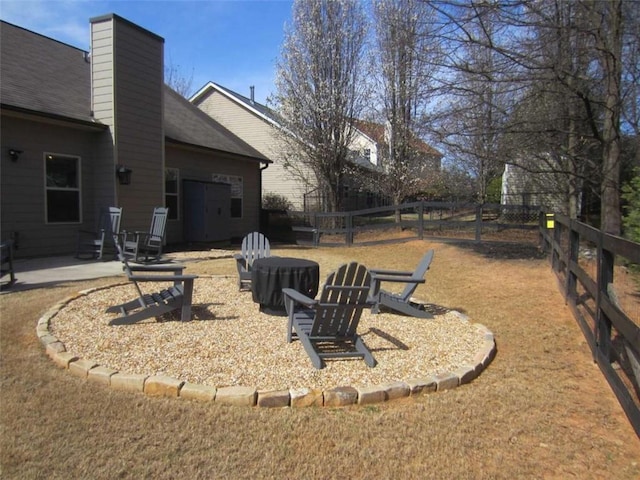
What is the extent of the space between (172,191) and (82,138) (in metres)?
3.35

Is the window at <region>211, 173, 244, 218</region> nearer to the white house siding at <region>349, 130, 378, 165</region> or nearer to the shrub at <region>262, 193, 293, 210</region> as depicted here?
the white house siding at <region>349, 130, 378, 165</region>

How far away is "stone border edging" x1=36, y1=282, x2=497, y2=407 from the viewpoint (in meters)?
3.33

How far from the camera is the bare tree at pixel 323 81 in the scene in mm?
17703

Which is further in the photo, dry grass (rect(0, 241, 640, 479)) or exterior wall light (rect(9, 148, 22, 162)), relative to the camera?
exterior wall light (rect(9, 148, 22, 162))

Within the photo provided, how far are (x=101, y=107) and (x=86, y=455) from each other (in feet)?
33.2

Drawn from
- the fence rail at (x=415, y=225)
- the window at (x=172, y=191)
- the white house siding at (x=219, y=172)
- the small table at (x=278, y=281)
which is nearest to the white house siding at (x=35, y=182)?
the window at (x=172, y=191)

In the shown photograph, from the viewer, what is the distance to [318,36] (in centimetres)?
1764

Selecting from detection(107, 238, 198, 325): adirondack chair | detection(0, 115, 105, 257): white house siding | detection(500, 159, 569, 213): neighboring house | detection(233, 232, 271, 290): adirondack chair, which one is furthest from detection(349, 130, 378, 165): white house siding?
detection(107, 238, 198, 325): adirondack chair

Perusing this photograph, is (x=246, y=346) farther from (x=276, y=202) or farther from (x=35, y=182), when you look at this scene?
(x=276, y=202)

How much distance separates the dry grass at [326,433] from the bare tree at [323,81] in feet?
49.2

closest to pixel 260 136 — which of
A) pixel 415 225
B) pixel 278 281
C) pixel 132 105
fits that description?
pixel 415 225

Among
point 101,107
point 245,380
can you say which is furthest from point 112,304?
point 101,107

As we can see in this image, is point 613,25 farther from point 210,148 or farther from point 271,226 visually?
point 271,226

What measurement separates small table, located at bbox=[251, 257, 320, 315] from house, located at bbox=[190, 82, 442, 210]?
1446 cm
